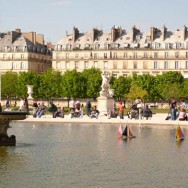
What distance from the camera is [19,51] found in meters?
126

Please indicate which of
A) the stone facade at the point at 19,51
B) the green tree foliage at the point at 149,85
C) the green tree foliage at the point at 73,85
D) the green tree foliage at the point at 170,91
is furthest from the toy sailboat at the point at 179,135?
the stone facade at the point at 19,51

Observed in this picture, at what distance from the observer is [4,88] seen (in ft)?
337

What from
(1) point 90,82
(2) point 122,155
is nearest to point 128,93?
(1) point 90,82

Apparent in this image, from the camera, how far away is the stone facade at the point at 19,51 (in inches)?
4946

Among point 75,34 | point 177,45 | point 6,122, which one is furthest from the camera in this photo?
point 75,34

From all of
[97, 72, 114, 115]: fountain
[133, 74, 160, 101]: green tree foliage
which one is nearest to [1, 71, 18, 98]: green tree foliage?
[133, 74, 160, 101]: green tree foliage

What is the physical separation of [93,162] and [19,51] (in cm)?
10729

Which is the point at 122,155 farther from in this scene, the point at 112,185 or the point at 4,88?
the point at 4,88

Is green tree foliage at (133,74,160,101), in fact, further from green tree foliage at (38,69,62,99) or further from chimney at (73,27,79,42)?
chimney at (73,27,79,42)

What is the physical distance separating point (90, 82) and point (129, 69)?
70.5 feet

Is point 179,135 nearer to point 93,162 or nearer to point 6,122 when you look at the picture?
point 6,122

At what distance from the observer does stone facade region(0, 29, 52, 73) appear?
125625 mm

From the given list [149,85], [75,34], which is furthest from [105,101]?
[75,34]

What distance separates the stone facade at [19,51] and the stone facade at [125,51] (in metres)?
4.61
